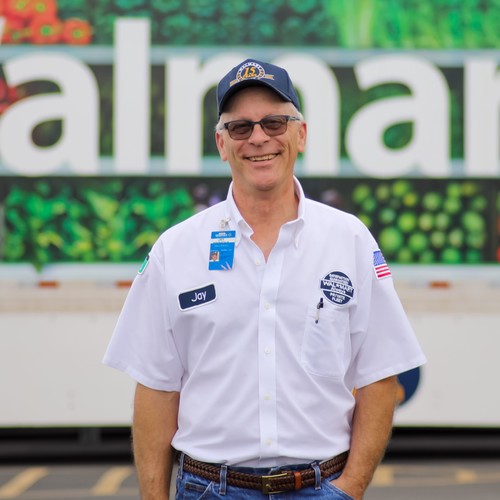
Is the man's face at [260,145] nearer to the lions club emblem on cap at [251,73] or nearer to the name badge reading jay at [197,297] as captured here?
the lions club emblem on cap at [251,73]

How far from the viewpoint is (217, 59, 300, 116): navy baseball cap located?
309 centimetres

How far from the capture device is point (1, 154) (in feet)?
30.7

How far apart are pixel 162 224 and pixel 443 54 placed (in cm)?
254

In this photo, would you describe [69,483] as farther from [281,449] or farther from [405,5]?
[281,449]

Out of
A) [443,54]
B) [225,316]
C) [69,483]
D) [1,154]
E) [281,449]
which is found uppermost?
[443,54]

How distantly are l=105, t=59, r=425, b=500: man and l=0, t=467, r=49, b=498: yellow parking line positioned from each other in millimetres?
5522

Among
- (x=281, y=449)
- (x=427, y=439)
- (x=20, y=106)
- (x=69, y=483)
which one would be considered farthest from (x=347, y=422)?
(x=427, y=439)

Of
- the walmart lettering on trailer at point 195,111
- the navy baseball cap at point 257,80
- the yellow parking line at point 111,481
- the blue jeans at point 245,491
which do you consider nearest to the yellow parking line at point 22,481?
the yellow parking line at point 111,481

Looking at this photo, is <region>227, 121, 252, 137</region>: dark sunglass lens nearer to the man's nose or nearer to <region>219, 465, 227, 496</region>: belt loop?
the man's nose

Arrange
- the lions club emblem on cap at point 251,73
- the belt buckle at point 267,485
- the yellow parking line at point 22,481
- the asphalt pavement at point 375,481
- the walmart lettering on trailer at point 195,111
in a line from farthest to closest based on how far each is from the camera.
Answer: the walmart lettering on trailer at point 195,111
the yellow parking line at point 22,481
the asphalt pavement at point 375,481
the lions club emblem on cap at point 251,73
the belt buckle at point 267,485

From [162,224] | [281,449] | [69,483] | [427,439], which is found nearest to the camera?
[281,449]

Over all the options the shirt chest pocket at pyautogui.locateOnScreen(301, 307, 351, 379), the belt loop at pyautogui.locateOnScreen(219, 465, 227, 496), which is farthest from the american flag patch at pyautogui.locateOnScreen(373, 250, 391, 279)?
the belt loop at pyautogui.locateOnScreen(219, 465, 227, 496)

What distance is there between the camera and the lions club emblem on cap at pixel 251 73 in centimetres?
308

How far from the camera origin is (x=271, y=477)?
2963 millimetres
